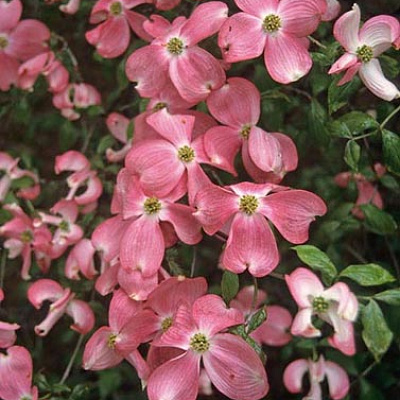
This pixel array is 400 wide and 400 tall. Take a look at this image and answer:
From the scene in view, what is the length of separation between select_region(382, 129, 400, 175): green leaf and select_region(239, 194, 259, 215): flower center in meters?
0.17

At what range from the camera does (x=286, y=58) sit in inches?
34.9

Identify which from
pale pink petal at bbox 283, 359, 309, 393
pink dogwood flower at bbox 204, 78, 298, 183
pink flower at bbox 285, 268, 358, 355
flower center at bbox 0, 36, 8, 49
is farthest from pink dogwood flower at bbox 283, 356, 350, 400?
flower center at bbox 0, 36, 8, 49

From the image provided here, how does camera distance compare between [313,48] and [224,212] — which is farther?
[313,48]

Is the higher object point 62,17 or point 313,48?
point 313,48

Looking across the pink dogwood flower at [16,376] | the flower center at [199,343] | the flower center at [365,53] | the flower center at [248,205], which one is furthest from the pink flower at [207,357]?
the flower center at [365,53]

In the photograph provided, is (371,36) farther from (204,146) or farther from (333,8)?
(204,146)

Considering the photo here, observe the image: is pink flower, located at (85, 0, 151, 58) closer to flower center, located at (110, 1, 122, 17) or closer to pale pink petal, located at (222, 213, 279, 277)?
flower center, located at (110, 1, 122, 17)

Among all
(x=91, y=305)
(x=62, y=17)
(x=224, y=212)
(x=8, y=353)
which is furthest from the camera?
(x=62, y=17)

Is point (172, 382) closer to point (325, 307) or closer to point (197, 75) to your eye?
point (325, 307)

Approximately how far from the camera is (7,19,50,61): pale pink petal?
114 cm

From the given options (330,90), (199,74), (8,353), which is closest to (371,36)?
(330,90)

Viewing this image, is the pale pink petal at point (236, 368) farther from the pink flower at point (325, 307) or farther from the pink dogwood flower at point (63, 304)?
the pink dogwood flower at point (63, 304)

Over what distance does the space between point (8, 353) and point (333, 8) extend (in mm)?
573

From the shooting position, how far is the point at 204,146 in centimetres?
91
